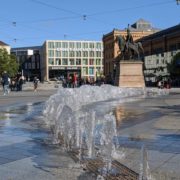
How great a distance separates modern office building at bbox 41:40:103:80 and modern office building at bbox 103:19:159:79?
907cm

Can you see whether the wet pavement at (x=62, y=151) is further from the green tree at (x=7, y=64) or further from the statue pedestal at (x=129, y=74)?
the green tree at (x=7, y=64)

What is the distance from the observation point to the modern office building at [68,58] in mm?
170625

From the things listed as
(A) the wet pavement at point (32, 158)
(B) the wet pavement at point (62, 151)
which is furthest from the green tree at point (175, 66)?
(A) the wet pavement at point (32, 158)

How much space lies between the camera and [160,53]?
9731 cm

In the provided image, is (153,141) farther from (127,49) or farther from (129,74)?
(127,49)

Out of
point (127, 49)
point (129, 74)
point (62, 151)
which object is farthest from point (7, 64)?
point (62, 151)

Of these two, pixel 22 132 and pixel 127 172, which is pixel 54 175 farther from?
pixel 22 132

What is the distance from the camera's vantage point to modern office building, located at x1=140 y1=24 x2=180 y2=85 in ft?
291

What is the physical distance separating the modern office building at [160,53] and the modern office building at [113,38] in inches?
1166

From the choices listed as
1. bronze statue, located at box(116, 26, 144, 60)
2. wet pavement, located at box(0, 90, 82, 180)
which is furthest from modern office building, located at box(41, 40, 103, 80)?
wet pavement, located at box(0, 90, 82, 180)

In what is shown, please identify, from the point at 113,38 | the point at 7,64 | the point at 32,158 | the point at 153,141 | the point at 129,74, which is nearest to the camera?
the point at 32,158

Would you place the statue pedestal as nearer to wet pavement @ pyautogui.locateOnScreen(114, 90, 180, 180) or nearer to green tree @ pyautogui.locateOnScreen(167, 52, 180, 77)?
wet pavement @ pyautogui.locateOnScreen(114, 90, 180, 180)

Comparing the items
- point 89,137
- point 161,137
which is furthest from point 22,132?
point 161,137

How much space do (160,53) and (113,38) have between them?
55.4 m
